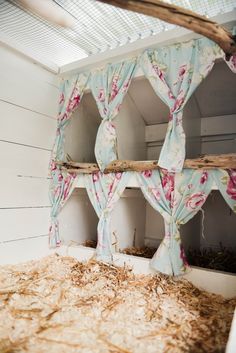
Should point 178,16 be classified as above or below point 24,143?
above

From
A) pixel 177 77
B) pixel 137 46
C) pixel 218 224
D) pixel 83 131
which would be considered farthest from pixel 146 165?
pixel 218 224

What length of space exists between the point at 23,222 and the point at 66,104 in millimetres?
1524

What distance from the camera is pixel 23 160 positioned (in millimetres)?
2857

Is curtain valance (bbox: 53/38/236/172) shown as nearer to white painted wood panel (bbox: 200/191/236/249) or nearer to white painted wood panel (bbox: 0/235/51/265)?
white painted wood panel (bbox: 0/235/51/265)

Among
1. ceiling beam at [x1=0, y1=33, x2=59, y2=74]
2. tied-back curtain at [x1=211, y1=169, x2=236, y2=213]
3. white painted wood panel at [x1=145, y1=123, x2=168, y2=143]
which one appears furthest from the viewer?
white painted wood panel at [x1=145, y1=123, x2=168, y2=143]

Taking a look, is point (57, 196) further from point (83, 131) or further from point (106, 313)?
point (106, 313)

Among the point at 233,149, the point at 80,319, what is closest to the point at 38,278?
the point at 80,319

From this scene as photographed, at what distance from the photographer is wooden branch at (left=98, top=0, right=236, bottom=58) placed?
1280mm

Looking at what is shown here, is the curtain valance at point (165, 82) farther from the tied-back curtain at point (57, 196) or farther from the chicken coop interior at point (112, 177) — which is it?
the tied-back curtain at point (57, 196)

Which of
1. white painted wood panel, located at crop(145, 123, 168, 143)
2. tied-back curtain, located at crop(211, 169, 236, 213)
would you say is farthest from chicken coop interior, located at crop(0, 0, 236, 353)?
white painted wood panel, located at crop(145, 123, 168, 143)

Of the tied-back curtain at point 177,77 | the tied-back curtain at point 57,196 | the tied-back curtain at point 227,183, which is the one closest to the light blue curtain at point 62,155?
the tied-back curtain at point 57,196

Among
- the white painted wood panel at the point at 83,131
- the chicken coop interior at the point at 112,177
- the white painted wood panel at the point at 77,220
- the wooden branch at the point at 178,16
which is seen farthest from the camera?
the white painted wood panel at the point at 83,131

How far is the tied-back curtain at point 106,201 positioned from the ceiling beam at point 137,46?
1.28 m

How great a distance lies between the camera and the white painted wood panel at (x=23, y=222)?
2.66m
